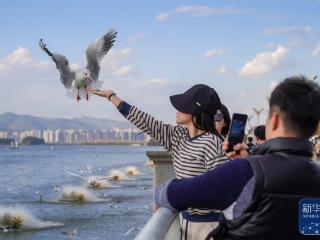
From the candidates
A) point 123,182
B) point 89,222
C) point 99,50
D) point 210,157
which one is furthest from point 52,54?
point 123,182

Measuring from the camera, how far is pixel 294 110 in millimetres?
2766

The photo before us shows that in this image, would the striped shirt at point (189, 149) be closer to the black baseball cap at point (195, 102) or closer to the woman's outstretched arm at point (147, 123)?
the woman's outstretched arm at point (147, 123)

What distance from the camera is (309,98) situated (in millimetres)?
2783

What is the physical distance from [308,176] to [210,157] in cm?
155

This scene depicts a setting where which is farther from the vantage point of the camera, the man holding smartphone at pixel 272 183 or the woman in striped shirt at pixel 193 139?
the woman in striped shirt at pixel 193 139

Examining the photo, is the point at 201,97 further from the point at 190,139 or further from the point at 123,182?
the point at 123,182

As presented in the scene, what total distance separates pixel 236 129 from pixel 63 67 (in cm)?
224

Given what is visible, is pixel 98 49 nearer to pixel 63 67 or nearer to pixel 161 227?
pixel 63 67

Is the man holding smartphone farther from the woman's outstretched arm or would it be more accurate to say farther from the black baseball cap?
the woman's outstretched arm

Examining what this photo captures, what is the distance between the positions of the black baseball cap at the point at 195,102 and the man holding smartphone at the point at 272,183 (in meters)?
1.62

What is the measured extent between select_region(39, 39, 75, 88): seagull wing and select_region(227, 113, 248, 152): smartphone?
1908mm

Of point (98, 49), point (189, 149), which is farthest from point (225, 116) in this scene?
point (98, 49)

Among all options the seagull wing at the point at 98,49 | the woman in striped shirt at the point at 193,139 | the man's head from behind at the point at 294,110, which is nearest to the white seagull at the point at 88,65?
the seagull wing at the point at 98,49

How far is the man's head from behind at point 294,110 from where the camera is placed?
277cm
